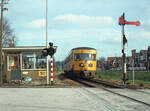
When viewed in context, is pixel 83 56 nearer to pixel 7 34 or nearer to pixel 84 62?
pixel 84 62

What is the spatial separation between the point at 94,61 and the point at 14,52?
349 inches

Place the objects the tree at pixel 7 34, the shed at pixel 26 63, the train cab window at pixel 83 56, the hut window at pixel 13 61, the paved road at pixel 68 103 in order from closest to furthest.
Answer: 1. the paved road at pixel 68 103
2. the shed at pixel 26 63
3. the hut window at pixel 13 61
4. the train cab window at pixel 83 56
5. the tree at pixel 7 34

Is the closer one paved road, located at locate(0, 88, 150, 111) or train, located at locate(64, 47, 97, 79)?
paved road, located at locate(0, 88, 150, 111)

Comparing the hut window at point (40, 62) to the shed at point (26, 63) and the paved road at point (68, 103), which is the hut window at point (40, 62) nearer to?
the shed at point (26, 63)

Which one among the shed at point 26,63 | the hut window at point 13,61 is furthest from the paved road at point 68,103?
the hut window at point 13,61

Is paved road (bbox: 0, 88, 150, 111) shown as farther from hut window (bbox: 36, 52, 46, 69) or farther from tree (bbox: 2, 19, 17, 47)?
tree (bbox: 2, 19, 17, 47)

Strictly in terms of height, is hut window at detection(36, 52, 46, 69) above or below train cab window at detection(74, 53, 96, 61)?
below

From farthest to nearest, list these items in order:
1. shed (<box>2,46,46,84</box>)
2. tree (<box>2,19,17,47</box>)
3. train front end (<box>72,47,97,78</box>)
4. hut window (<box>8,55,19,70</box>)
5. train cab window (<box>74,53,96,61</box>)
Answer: tree (<box>2,19,17,47</box>) → train cab window (<box>74,53,96,61</box>) → train front end (<box>72,47,97,78</box>) → hut window (<box>8,55,19,70</box>) → shed (<box>2,46,46,84</box>)

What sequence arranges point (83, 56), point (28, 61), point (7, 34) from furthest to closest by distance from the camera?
point (7, 34) < point (83, 56) < point (28, 61)

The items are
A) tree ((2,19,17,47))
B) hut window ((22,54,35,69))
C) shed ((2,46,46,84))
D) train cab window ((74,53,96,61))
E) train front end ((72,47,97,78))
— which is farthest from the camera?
tree ((2,19,17,47))

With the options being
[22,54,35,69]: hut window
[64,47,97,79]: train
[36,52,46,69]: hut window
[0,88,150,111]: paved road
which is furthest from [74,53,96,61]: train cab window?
[0,88,150,111]: paved road

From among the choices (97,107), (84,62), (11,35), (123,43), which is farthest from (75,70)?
(11,35)

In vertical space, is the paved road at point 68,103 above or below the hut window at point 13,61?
below

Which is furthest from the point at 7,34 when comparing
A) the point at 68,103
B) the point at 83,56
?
the point at 68,103
